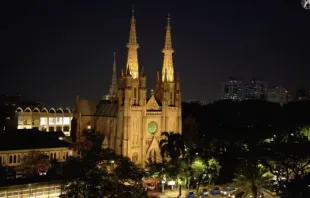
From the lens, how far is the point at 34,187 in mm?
32219

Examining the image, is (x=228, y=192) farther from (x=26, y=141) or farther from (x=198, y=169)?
(x=26, y=141)

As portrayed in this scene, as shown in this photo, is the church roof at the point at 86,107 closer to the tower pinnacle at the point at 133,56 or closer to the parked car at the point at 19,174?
the tower pinnacle at the point at 133,56

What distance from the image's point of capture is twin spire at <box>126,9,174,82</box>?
59.0 meters

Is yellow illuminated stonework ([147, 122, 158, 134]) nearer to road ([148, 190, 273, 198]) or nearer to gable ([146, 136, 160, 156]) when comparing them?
gable ([146, 136, 160, 156])

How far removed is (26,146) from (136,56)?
71.8ft

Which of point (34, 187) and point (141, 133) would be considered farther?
point (141, 133)

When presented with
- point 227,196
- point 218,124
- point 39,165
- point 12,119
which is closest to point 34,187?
point 39,165

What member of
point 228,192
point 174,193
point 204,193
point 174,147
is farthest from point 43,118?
point 228,192

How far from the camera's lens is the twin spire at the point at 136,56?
5903cm

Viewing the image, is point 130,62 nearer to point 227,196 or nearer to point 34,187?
point 227,196

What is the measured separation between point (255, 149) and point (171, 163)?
10.9m

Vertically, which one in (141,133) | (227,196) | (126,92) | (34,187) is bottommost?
(227,196)

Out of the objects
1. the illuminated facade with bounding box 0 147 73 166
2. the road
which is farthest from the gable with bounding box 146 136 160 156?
the illuminated facade with bounding box 0 147 73 166

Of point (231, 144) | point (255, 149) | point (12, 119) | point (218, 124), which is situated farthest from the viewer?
point (218, 124)
